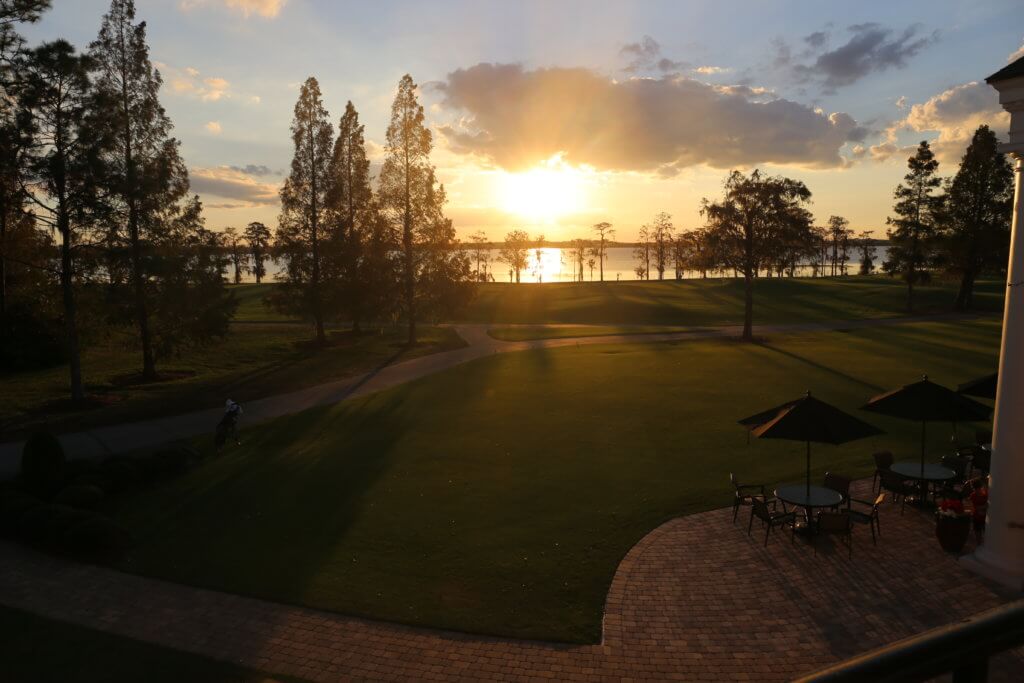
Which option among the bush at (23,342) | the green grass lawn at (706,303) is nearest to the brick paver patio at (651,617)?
the bush at (23,342)

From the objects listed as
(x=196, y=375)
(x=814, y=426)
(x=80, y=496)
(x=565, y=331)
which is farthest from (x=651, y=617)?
(x=565, y=331)

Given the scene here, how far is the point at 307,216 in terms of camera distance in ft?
152

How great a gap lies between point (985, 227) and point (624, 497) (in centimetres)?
6252

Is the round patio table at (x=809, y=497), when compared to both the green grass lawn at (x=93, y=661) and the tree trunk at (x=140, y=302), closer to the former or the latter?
the green grass lawn at (x=93, y=661)

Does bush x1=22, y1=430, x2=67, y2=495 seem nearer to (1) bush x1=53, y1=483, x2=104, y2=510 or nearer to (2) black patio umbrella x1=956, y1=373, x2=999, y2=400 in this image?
(1) bush x1=53, y1=483, x2=104, y2=510

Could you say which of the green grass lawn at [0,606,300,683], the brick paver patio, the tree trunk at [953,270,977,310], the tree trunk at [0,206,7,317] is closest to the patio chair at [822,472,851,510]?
the brick paver patio

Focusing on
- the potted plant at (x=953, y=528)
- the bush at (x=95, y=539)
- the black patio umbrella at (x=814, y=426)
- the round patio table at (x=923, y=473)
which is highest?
the black patio umbrella at (x=814, y=426)

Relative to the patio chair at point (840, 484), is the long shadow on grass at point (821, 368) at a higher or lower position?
higher

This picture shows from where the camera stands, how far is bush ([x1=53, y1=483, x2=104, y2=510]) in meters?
15.5

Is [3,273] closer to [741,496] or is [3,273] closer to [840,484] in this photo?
[741,496]

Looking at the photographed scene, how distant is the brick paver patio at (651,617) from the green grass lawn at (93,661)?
0.28m

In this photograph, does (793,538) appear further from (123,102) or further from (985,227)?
(985,227)

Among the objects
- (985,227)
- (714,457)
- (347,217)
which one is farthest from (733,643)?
(985,227)

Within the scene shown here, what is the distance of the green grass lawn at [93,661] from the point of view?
30.5 ft
